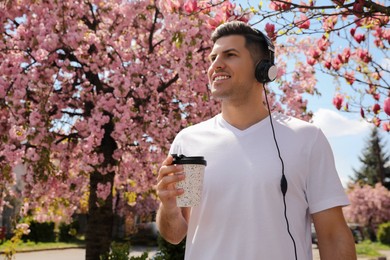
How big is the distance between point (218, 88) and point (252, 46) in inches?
14.3

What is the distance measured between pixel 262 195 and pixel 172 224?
578mm

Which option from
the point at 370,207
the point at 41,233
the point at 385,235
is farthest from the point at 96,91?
the point at 370,207

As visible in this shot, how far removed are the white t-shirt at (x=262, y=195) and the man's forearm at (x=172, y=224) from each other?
9 cm

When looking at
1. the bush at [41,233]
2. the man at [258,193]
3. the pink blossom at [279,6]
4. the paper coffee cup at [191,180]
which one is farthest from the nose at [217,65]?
the bush at [41,233]

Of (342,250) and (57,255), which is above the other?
(342,250)

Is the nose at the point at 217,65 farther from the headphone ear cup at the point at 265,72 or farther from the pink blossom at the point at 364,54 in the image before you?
the pink blossom at the point at 364,54

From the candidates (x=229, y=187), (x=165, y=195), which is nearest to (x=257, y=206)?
(x=229, y=187)

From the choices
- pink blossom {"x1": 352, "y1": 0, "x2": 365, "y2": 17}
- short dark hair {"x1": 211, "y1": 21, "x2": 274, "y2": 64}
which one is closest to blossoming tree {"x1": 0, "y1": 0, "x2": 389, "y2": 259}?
pink blossom {"x1": 352, "y1": 0, "x2": 365, "y2": 17}

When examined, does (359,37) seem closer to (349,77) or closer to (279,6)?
(349,77)

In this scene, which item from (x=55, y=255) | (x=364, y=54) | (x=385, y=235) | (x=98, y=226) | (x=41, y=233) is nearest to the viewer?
(x=364, y=54)

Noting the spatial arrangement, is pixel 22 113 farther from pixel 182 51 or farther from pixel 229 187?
pixel 229 187

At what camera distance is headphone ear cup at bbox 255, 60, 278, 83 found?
2.73m

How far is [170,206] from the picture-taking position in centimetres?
258

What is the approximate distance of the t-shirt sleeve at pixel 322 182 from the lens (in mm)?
2406
